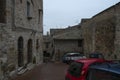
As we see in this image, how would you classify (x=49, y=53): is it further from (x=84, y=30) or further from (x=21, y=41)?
(x=21, y=41)

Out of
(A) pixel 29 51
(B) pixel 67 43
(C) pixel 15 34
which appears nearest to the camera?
(C) pixel 15 34

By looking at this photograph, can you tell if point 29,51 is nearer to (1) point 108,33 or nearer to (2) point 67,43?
(1) point 108,33

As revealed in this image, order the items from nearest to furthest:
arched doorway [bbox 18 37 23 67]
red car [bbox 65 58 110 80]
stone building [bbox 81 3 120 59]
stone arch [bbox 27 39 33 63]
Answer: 1. red car [bbox 65 58 110 80]
2. arched doorway [bbox 18 37 23 67]
3. stone building [bbox 81 3 120 59]
4. stone arch [bbox 27 39 33 63]

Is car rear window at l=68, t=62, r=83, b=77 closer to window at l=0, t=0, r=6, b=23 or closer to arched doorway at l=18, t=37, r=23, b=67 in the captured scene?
window at l=0, t=0, r=6, b=23

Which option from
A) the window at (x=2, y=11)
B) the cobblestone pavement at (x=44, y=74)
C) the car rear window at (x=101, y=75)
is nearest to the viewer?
the car rear window at (x=101, y=75)

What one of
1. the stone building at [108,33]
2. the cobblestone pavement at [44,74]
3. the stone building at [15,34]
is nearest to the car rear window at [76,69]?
the stone building at [15,34]

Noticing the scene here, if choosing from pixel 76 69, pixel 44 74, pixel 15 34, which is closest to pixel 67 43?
pixel 44 74

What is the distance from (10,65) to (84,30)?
19071 mm

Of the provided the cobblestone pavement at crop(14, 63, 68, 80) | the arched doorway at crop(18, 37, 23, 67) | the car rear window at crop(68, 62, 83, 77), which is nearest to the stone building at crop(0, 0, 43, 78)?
the arched doorway at crop(18, 37, 23, 67)

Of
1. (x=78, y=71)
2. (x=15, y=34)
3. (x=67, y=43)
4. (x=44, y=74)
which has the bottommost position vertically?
(x=44, y=74)

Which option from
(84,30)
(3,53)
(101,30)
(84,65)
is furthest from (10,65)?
(84,30)

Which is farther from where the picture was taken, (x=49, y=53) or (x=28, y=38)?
(x=49, y=53)

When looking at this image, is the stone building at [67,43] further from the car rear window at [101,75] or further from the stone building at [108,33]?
the car rear window at [101,75]

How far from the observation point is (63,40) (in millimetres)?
35594
